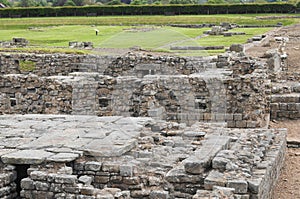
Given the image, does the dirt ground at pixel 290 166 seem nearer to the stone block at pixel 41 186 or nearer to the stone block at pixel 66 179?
the stone block at pixel 66 179

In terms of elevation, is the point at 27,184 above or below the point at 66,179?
below

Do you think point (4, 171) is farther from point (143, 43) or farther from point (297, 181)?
point (143, 43)

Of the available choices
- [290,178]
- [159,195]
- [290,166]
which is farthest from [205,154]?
[290,166]

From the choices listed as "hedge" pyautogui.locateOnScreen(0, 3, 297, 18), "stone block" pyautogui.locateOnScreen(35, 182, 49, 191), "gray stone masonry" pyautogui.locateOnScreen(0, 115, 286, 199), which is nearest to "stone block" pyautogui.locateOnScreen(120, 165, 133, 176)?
"gray stone masonry" pyautogui.locateOnScreen(0, 115, 286, 199)

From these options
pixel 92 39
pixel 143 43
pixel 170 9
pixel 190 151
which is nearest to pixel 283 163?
pixel 190 151

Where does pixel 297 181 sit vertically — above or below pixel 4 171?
below

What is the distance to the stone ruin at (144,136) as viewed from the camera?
343 inches

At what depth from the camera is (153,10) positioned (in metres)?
65.8

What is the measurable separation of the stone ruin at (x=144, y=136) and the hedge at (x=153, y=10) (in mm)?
48638

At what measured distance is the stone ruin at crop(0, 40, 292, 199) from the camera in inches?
343

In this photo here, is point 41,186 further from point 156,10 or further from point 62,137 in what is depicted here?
point 156,10

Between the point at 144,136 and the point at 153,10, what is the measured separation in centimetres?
5627

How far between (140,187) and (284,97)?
9.39 meters

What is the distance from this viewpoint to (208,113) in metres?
14.5
